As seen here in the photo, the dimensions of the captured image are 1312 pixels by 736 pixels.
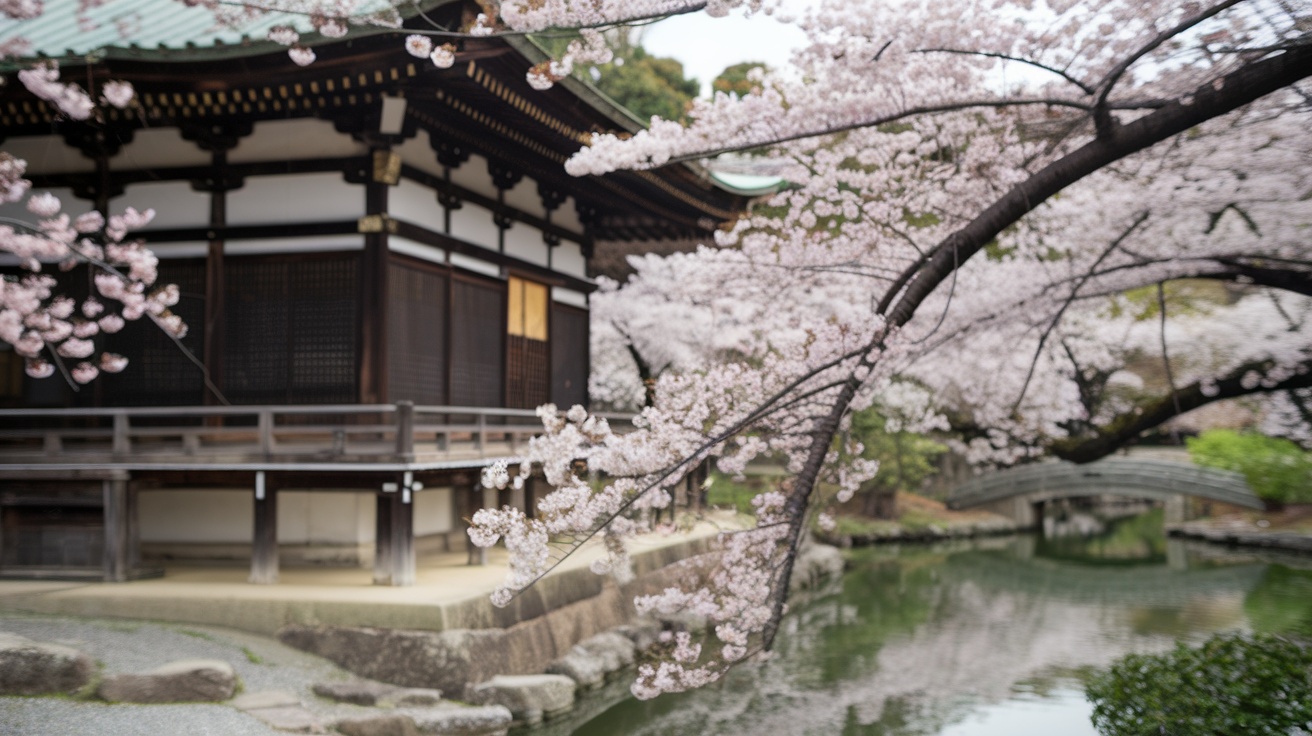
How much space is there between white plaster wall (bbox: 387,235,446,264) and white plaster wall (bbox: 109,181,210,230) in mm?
2042

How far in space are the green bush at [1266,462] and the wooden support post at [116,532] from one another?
21980mm

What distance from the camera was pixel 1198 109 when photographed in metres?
4.66

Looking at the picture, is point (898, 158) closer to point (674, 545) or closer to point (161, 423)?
point (674, 545)

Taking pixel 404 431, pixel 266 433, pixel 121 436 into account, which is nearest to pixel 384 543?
pixel 404 431

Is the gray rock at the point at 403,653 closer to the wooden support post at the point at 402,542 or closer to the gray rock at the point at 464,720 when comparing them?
the gray rock at the point at 464,720

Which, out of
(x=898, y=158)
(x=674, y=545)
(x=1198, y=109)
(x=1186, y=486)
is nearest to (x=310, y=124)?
(x=898, y=158)

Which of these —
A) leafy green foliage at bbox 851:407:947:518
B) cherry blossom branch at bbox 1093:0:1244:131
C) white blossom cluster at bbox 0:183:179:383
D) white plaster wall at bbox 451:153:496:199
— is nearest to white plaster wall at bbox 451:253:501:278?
white plaster wall at bbox 451:153:496:199

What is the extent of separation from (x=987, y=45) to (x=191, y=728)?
21.0 ft

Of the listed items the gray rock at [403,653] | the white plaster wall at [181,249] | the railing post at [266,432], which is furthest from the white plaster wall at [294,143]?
the gray rock at [403,653]

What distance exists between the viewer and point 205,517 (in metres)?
11.0

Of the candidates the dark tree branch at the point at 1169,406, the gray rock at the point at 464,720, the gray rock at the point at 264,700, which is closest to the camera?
the gray rock at the point at 264,700

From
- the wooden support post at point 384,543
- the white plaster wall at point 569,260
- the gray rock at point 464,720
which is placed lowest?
the gray rock at point 464,720

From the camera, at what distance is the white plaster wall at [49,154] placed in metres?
10.7

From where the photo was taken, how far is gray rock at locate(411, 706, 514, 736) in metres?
7.46
